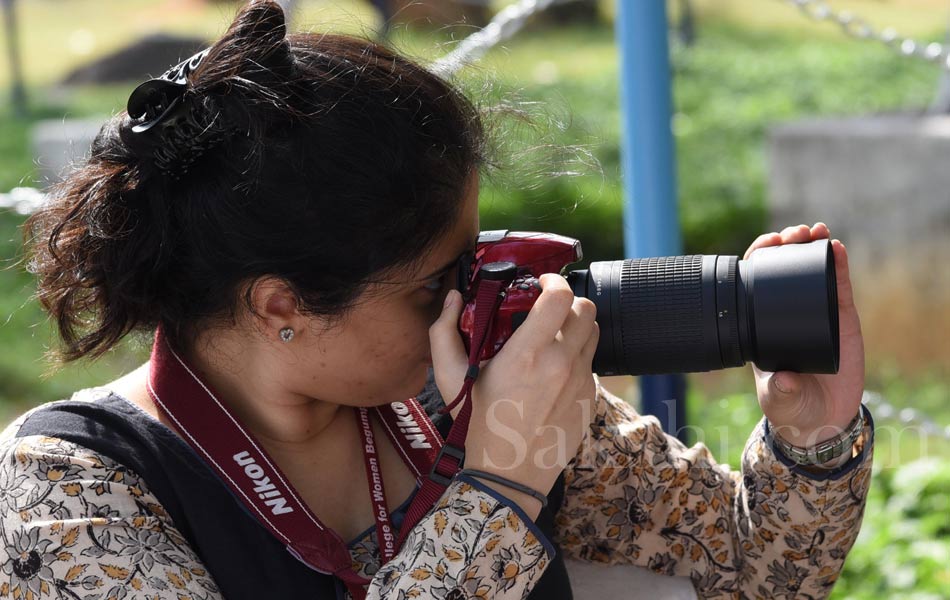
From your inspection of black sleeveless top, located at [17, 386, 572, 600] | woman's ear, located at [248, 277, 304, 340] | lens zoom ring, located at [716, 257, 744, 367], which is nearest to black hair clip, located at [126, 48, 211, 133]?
woman's ear, located at [248, 277, 304, 340]

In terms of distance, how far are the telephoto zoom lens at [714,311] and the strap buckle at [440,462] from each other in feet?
0.64

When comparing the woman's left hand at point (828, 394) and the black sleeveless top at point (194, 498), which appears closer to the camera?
the black sleeveless top at point (194, 498)

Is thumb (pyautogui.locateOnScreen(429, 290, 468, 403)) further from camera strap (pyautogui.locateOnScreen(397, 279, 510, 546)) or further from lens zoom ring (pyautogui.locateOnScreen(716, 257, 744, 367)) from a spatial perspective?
lens zoom ring (pyautogui.locateOnScreen(716, 257, 744, 367))

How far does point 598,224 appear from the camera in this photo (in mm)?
4668

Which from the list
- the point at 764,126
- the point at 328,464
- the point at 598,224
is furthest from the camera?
the point at 764,126

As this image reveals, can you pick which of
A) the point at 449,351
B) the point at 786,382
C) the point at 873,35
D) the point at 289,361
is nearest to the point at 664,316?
the point at 786,382

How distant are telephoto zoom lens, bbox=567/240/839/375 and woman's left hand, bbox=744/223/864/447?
0.11 meters

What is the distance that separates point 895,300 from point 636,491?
242 cm

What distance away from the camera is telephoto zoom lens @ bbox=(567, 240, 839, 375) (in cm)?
143

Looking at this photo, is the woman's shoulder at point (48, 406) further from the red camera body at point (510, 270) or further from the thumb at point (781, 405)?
the thumb at point (781, 405)

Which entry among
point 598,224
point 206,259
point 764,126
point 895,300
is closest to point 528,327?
point 206,259

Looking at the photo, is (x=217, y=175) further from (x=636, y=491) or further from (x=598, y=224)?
(x=598, y=224)

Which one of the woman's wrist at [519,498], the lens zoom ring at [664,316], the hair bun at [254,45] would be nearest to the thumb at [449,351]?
the woman's wrist at [519,498]

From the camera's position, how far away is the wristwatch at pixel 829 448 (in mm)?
1604
